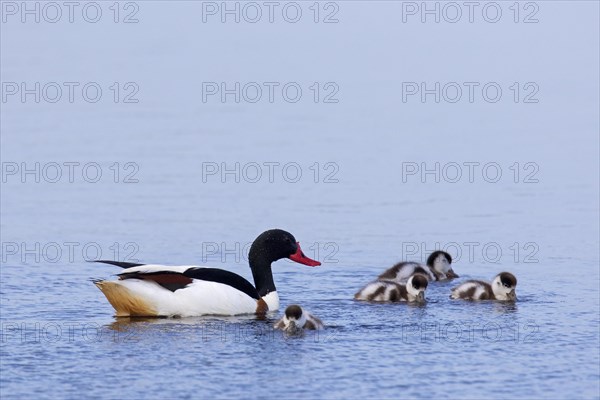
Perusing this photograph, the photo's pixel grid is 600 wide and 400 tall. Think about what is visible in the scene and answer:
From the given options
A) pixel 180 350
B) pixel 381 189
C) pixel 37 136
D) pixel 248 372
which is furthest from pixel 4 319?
pixel 37 136

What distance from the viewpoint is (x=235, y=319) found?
11875mm

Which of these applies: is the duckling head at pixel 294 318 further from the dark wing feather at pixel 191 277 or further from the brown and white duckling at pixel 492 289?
the brown and white duckling at pixel 492 289

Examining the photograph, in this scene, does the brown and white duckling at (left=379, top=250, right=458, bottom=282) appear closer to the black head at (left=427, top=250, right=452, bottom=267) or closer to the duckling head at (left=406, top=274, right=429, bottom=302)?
the black head at (left=427, top=250, right=452, bottom=267)

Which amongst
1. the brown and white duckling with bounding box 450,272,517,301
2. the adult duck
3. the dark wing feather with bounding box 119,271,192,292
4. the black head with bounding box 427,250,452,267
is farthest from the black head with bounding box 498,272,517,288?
the dark wing feather with bounding box 119,271,192,292

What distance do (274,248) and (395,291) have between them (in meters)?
1.15

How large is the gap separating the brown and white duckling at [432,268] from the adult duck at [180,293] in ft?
5.64

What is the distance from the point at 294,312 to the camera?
1088 centimetres

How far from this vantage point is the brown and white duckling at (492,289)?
1242 centimetres

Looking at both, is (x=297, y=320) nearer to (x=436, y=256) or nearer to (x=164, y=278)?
(x=164, y=278)

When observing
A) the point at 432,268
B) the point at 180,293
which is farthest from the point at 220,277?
the point at 432,268

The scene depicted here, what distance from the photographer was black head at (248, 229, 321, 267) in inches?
500

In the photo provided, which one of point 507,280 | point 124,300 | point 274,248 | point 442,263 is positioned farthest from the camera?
point 442,263

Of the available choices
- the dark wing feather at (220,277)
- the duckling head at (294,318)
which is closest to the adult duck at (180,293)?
the dark wing feather at (220,277)

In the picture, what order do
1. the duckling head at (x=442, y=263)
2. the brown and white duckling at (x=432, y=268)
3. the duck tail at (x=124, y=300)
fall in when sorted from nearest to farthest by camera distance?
the duck tail at (x=124, y=300) → the brown and white duckling at (x=432, y=268) → the duckling head at (x=442, y=263)
